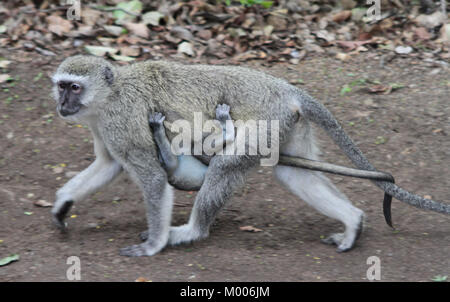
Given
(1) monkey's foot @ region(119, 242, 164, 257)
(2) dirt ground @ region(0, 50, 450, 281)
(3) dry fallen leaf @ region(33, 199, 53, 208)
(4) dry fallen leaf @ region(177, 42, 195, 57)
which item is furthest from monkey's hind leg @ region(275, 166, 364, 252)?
(4) dry fallen leaf @ region(177, 42, 195, 57)

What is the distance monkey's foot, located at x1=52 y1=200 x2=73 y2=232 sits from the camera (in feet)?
19.3

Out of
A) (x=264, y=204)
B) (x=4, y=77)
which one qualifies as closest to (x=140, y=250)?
(x=264, y=204)

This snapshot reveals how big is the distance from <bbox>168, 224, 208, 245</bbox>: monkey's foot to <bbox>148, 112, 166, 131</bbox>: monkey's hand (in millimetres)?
1014

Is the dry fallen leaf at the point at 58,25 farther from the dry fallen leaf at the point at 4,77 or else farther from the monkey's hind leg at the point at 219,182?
the monkey's hind leg at the point at 219,182

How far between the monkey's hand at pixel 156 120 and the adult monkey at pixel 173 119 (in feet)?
0.19

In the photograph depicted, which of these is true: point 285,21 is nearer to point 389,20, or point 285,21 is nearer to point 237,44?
point 237,44

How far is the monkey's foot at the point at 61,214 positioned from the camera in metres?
5.87

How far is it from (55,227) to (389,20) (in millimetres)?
6840

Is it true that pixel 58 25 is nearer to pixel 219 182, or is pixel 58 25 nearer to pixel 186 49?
pixel 186 49

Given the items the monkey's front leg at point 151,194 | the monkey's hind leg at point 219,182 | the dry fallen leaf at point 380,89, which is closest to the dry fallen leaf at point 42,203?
the monkey's front leg at point 151,194

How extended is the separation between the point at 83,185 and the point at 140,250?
907 millimetres

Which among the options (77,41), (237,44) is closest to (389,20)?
(237,44)

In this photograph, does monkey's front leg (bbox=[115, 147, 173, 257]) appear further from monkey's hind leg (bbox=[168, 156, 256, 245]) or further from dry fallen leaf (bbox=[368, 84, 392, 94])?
dry fallen leaf (bbox=[368, 84, 392, 94])

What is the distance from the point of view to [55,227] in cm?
606
